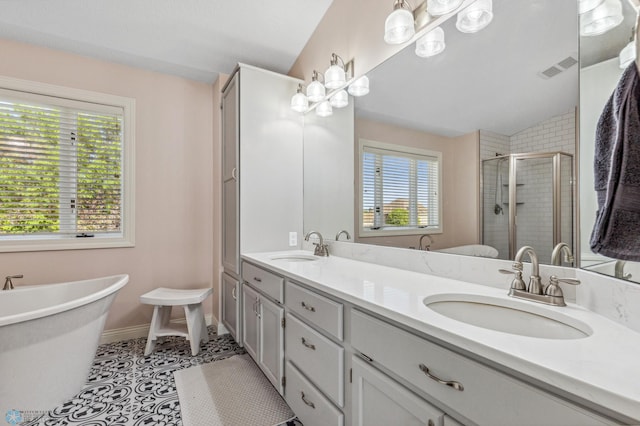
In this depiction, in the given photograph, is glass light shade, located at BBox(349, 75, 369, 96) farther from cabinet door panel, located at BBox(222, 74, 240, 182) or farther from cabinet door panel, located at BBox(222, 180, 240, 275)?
cabinet door panel, located at BBox(222, 180, 240, 275)

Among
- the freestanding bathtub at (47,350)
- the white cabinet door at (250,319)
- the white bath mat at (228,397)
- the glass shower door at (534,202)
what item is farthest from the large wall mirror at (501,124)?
the freestanding bathtub at (47,350)

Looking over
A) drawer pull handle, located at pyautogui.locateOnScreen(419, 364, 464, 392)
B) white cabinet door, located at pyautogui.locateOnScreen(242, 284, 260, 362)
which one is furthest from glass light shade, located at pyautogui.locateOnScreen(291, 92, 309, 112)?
drawer pull handle, located at pyautogui.locateOnScreen(419, 364, 464, 392)

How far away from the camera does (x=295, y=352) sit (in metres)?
1.58

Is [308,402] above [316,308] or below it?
below

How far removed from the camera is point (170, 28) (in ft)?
7.93

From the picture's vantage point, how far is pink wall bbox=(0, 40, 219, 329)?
2546mm

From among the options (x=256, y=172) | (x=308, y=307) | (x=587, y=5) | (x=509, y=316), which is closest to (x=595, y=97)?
(x=587, y=5)

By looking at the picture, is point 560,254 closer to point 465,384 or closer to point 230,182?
point 465,384

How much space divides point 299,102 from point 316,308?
1.81 m

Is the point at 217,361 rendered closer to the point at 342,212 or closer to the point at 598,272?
the point at 342,212

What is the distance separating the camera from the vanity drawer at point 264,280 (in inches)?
69.4

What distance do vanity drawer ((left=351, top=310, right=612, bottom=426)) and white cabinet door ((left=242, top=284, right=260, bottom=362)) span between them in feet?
3.97

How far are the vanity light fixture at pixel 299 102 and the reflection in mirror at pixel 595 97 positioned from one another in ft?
6.22

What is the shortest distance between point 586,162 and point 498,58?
1.92ft
